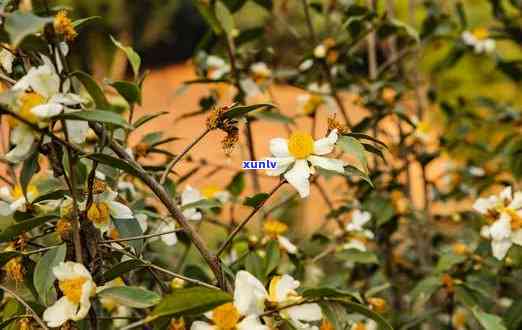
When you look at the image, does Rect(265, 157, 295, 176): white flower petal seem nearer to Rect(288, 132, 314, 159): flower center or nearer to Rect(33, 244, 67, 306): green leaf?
Rect(288, 132, 314, 159): flower center

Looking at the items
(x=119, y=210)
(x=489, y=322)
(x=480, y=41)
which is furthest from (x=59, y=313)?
(x=480, y=41)

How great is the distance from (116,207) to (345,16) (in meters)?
0.68

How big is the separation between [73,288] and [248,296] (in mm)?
139

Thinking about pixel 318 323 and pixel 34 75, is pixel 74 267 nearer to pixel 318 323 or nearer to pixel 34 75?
pixel 34 75

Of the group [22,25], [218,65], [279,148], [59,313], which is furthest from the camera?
[218,65]

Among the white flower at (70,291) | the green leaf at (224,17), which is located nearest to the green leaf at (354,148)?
the white flower at (70,291)

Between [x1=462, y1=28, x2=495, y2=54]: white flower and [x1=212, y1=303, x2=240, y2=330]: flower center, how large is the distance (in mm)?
1072

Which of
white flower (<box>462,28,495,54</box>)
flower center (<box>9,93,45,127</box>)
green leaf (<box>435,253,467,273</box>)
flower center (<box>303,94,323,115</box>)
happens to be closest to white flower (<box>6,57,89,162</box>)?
flower center (<box>9,93,45,127</box>)

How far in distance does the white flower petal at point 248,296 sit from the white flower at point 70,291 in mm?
114

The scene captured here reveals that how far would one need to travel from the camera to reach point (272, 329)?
2.14ft

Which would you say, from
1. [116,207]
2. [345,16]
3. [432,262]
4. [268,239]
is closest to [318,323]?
[268,239]

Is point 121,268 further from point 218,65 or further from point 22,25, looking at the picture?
point 218,65

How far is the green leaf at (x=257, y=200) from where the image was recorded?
26.9 inches

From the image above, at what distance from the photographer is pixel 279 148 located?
705 mm
